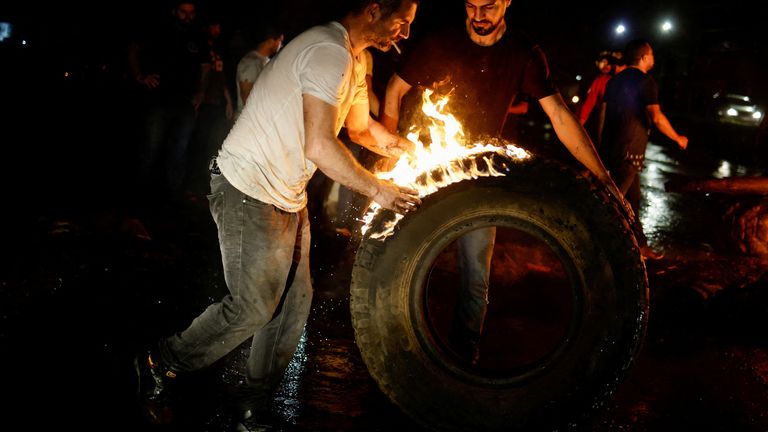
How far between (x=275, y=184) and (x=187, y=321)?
6.15ft

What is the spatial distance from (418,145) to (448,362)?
125cm

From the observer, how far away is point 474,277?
384cm

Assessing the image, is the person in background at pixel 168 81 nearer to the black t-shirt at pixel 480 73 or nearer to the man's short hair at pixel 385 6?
the black t-shirt at pixel 480 73

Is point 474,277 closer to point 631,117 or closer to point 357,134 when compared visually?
point 357,134

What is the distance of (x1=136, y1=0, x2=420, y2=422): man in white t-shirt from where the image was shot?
8.73 ft

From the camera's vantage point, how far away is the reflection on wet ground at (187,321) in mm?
3277

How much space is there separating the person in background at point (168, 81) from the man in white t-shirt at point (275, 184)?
4455mm

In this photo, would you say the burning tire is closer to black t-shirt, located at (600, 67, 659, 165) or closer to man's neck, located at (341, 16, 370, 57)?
man's neck, located at (341, 16, 370, 57)

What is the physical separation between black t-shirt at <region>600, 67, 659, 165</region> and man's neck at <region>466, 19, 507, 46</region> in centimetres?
325

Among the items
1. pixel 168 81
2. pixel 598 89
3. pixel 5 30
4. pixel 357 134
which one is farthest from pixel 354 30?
pixel 5 30

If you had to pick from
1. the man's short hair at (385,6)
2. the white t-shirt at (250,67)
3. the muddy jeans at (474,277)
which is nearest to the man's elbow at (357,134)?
the man's short hair at (385,6)

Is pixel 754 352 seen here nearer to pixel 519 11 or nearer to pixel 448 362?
pixel 448 362

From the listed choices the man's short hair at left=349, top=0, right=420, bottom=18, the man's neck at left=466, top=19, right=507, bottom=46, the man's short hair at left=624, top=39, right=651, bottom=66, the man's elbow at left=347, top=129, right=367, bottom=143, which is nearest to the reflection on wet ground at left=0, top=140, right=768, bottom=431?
the man's elbow at left=347, top=129, right=367, bottom=143

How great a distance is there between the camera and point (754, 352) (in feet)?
14.5
